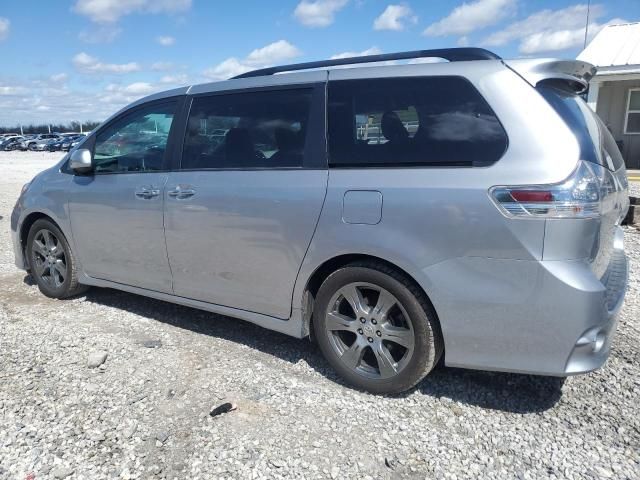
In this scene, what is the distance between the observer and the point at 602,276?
8.95 feet

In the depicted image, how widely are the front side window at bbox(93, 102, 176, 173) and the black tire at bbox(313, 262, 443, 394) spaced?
171 centimetres

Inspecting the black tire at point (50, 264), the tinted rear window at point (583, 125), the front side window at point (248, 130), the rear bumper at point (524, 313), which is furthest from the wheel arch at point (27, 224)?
the tinted rear window at point (583, 125)

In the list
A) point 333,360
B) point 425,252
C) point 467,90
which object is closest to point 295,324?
point 333,360

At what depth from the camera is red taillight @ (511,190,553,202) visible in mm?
2457

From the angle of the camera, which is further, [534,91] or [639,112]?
[639,112]

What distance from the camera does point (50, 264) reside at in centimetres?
488

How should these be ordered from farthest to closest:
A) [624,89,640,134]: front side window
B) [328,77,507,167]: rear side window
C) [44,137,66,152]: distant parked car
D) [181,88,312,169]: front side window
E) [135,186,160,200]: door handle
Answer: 1. [44,137,66,152]: distant parked car
2. [624,89,640,134]: front side window
3. [135,186,160,200]: door handle
4. [181,88,312,169]: front side window
5. [328,77,507,167]: rear side window

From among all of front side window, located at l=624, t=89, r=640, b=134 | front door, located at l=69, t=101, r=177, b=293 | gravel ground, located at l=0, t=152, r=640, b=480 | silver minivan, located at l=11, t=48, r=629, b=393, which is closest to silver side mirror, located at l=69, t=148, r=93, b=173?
front door, located at l=69, t=101, r=177, b=293

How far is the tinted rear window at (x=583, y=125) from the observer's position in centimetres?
261

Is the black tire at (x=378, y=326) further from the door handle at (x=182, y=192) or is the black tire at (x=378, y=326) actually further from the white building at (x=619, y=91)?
the white building at (x=619, y=91)

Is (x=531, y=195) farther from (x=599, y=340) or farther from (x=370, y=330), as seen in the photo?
(x=370, y=330)

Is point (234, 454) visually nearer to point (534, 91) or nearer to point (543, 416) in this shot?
point (543, 416)

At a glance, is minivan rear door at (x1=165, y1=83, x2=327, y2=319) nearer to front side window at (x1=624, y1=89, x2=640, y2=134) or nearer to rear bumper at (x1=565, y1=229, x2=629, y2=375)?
rear bumper at (x1=565, y1=229, x2=629, y2=375)

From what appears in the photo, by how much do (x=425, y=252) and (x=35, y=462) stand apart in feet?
7.24
